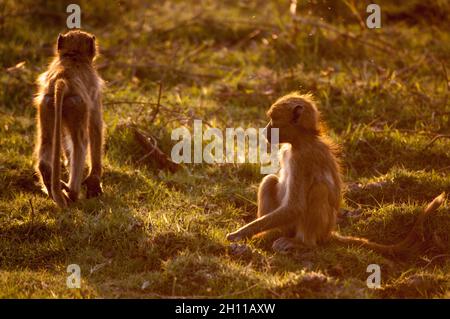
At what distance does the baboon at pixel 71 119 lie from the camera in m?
5.77

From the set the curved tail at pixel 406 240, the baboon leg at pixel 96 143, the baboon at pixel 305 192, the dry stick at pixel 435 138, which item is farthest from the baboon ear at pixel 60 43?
the dry stick at pixel 435 138

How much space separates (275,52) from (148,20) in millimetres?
2329

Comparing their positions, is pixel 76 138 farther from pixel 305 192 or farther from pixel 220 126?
pixel 220 126

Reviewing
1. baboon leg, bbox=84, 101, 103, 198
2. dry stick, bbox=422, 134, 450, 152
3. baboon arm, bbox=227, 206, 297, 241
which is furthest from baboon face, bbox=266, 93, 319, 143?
dry stick, bbox=422, 134, 450, 152

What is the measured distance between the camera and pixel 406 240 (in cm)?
565

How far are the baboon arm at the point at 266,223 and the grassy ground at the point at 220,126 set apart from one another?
103 millimetres

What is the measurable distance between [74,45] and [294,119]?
6.58ft

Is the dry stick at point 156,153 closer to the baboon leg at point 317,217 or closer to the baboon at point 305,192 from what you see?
the baboon at point 305,192

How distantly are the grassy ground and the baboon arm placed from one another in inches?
4.1

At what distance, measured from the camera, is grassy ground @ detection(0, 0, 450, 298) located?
202 inches

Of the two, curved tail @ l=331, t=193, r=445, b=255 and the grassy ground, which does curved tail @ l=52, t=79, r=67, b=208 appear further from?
curved tail @ l=331, t=193, r=445, b=255

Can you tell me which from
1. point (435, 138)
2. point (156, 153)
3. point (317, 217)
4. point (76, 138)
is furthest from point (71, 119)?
point (435, 138)

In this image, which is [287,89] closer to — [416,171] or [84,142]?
[416,171]
